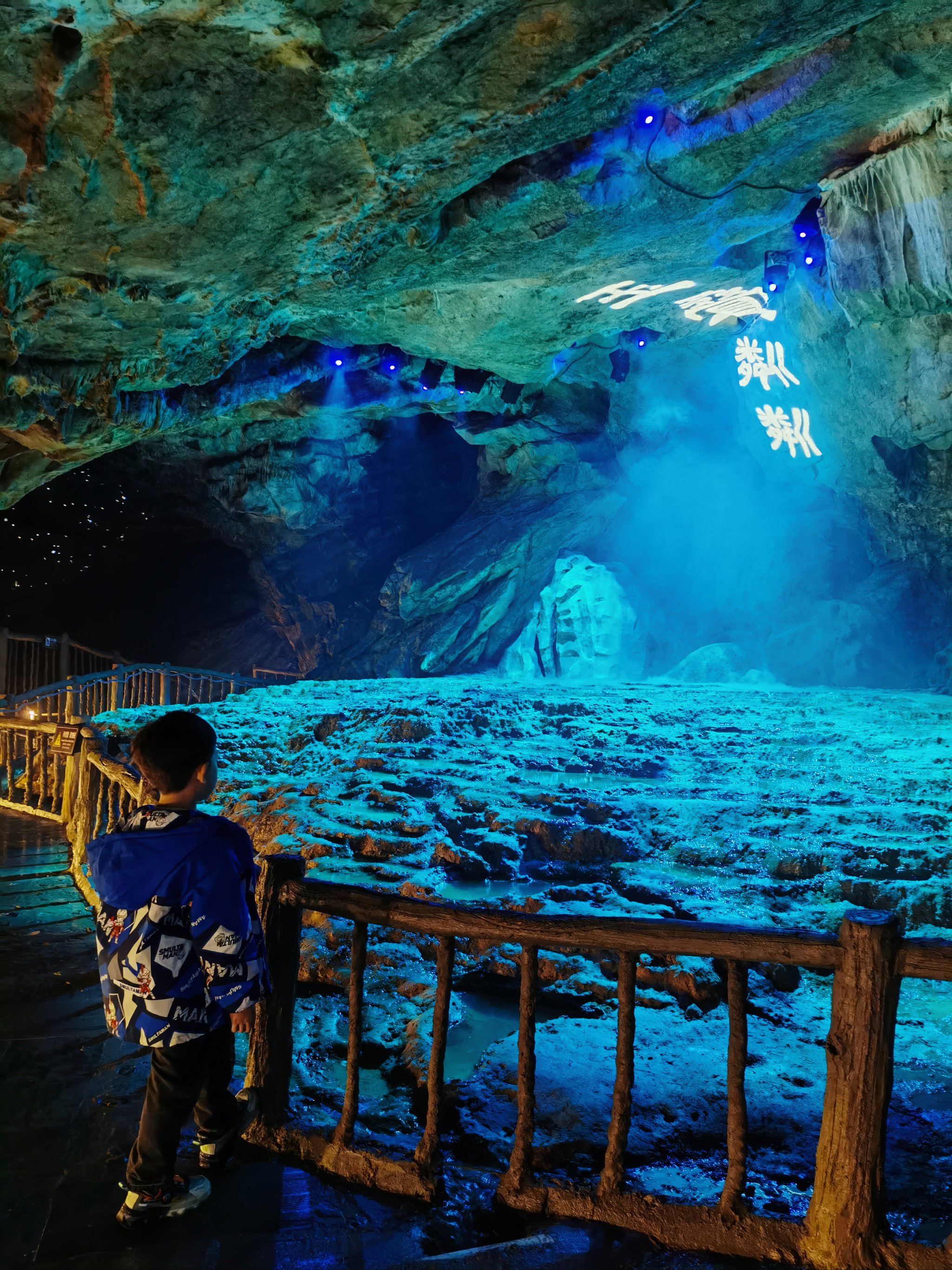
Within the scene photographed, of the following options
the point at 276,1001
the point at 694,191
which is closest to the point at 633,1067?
the point at 276,1001

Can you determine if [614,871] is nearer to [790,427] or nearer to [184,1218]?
[184,1218]

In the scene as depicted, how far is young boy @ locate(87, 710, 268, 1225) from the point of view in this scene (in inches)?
83.1

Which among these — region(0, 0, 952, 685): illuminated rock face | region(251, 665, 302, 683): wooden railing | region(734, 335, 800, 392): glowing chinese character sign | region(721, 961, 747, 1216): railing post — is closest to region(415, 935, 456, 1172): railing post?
region(721, 961, 747, 1216): railing post

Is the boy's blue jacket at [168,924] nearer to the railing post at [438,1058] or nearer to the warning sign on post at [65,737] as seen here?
the railing post at [438,1058]

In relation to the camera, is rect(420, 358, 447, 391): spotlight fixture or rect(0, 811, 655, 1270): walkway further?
rect(420, 358, 447, 391): spotlight fixture

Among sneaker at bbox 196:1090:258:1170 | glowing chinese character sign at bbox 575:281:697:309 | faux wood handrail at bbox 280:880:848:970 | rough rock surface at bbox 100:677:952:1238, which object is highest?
glowing chinese character sign at bbox 575:281:697:309

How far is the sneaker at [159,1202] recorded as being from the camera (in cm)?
218

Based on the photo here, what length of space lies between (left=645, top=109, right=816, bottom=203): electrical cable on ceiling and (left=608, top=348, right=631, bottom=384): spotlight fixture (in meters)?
6.30

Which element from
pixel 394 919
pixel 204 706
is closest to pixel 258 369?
pixel 204 706

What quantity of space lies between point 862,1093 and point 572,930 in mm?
900

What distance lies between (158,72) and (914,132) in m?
8.40

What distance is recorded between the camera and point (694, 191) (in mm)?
8992

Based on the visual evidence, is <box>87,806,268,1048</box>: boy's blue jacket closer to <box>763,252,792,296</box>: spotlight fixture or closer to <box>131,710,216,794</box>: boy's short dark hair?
<box>131,710,216,794</box>: boy's short dark hair

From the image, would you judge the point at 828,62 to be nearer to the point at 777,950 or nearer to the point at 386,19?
the point at 386,19
